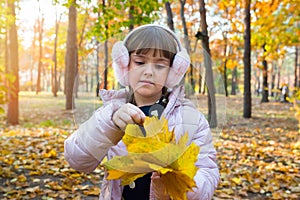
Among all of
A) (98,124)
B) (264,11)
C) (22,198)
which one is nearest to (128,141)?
(98,124)

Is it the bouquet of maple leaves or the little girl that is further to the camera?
the little girl

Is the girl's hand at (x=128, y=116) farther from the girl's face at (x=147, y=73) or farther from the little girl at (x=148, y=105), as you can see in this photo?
the girl's face at (x=147, y=73)

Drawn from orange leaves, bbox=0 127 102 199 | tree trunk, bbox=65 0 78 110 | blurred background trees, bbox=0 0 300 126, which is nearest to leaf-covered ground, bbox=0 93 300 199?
orange leaves, bbox=0 127 102 199

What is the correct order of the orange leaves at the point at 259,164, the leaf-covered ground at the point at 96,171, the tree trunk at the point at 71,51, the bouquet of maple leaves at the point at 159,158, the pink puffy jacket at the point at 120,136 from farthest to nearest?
the tree trunk at the point at 71,51
the orange leaves at the point at 259,164
the leaf-covered ground at the point at 96,171
the pink puffy jacket at the point at 120,136
the bouquet of maple leaves at the point at 159,158

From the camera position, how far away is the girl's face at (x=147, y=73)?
38.6 inches

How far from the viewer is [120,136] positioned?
102 cm

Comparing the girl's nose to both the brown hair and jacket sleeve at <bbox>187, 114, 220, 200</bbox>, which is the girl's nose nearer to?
the brown hair

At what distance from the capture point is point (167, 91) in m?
1.12

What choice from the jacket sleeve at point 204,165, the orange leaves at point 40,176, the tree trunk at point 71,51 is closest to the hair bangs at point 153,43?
the jacket sleeve at point 204,165

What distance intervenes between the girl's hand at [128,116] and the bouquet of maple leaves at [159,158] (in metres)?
0.09

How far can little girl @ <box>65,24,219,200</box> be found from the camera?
0.98 meters

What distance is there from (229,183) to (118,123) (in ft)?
11.7

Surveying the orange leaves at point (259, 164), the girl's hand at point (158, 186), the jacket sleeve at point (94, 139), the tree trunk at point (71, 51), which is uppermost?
the tree trunk at point (71, 51)

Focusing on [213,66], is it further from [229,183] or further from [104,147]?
[229,183]
